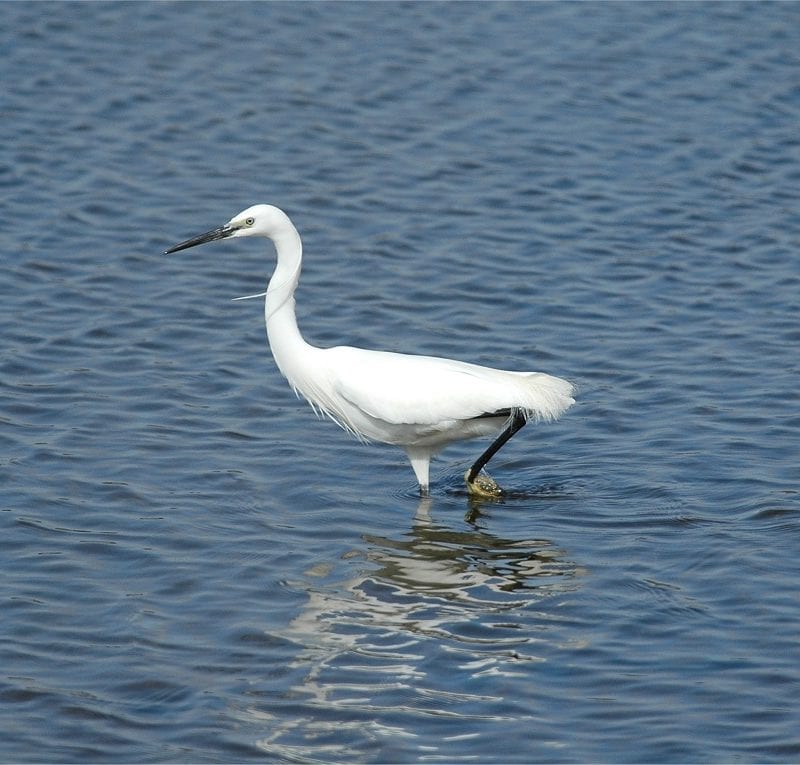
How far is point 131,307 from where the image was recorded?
1126 centimetres

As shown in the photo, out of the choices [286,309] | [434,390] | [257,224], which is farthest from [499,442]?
[257,224]

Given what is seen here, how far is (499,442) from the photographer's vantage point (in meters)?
8.69

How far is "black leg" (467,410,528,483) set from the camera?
8.50 meters

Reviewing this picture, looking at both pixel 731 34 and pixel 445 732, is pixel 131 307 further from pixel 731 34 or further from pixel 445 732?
pixel 731 34

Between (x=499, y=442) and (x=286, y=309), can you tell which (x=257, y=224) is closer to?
(x=286, y=309)

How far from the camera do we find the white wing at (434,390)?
8297 millimetres

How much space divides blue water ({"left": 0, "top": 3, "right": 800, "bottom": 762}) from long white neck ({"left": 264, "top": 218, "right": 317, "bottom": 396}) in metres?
0.72

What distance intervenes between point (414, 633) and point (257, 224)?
282 centimetres

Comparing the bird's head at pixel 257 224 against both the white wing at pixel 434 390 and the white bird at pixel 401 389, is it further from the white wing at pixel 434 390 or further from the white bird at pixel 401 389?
the white wing at pixel 434 390

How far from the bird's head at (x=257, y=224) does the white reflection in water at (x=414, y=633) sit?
74.8 inches

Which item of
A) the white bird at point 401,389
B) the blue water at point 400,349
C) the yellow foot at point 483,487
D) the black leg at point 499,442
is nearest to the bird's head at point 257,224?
the white bird at point 401,389

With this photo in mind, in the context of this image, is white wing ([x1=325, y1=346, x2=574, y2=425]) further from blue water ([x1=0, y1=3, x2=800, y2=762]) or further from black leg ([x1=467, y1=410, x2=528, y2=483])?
blue water ([x1=0, y1=3, x2=800, y2=762])

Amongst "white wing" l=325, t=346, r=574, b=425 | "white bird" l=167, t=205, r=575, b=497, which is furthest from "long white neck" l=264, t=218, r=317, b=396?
"white wing" l=325, t=346, r=574, b=425

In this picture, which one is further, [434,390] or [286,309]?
[286,309]
